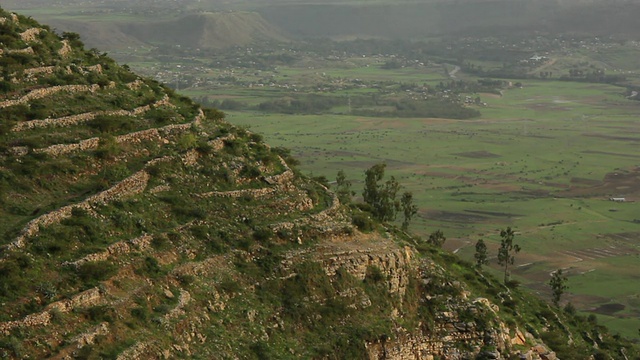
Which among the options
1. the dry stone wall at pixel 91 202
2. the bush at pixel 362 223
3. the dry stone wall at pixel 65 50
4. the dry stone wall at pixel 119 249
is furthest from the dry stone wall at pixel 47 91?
the bush at pixel 362 223

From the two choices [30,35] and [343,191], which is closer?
[30,35]

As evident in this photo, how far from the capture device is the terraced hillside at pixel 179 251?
A: 127ft

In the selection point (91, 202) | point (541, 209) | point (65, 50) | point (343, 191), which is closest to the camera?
point (91, 202)

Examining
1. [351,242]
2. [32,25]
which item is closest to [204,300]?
[351,242]

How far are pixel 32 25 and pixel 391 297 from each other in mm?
31589

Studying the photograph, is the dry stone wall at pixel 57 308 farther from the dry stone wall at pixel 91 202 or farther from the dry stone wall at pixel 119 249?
the dry stone wall at pixel 91 202

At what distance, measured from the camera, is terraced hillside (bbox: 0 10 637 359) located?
38812 millimetres

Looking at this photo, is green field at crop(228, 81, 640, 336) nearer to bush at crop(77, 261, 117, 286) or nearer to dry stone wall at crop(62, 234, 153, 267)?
dry stone wall at crop(62, 234, 153, 267)

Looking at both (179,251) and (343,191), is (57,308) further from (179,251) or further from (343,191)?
(343,191)

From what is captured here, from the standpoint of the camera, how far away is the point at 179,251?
150 ft

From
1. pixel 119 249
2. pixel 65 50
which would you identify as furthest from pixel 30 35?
pixel 119 249

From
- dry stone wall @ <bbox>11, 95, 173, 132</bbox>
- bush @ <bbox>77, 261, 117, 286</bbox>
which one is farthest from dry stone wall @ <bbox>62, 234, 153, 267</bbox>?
dry stone wall @ <bbox>11, 95, 173, 132</bbox>

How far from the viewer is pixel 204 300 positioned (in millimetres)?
43688

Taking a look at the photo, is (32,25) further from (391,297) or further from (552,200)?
(552,200)
